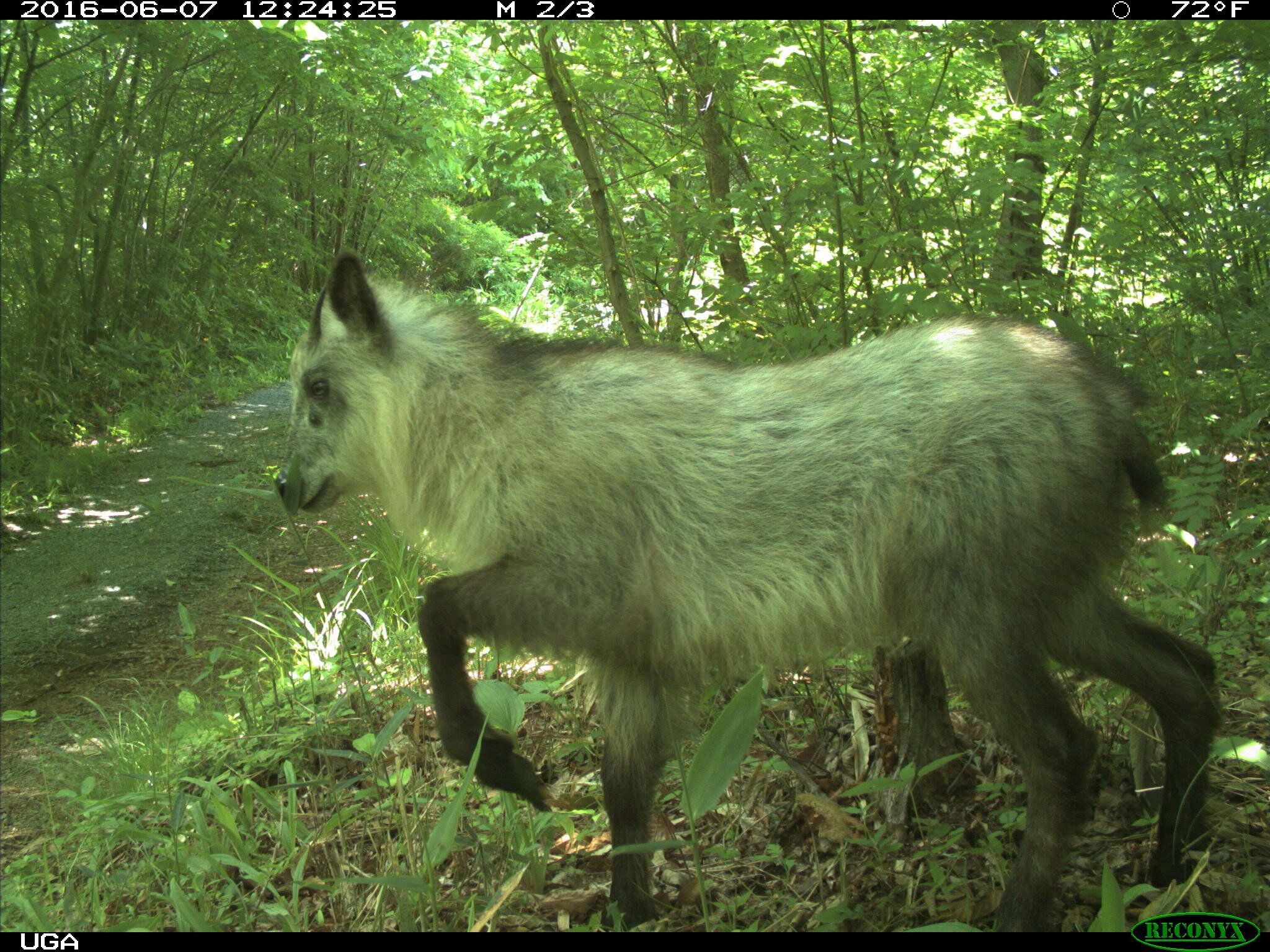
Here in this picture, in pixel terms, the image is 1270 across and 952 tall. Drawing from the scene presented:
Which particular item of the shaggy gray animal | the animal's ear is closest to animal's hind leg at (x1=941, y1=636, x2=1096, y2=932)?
the shaggy gray animal

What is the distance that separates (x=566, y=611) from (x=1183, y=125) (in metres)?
3.36

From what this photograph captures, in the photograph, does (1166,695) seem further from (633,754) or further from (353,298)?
(353,298)

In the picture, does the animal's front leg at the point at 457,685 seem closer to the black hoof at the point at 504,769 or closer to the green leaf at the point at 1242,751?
the black hoof at the point at 504,769

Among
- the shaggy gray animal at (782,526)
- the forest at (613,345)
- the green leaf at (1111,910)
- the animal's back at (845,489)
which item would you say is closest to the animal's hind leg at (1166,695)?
the shaggy gray animal at (782,526)

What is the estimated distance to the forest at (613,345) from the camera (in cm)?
299

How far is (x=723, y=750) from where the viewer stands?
2.41 m

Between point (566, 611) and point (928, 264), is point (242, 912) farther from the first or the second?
point (928, 264)

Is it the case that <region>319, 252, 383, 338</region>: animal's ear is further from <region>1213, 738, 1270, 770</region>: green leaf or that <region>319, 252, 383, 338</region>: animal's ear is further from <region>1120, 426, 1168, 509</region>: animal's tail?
<region>1213, 738, 1270, 770</region>: green leaf

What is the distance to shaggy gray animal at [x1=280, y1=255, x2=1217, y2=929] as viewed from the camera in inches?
102

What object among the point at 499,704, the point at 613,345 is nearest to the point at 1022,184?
the point at 613,345
